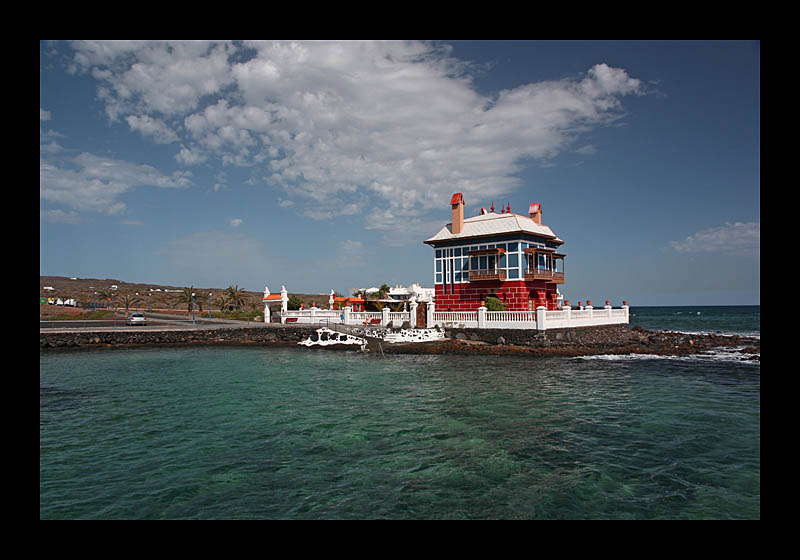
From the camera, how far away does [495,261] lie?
36812 mm

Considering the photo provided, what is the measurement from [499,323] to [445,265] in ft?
31.8

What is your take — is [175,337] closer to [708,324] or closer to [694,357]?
[694,357]

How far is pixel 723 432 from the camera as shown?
1233 centimetres

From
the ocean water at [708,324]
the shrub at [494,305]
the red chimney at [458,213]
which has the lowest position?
the ocean water at [708,324]

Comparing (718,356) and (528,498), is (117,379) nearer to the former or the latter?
(528,498)

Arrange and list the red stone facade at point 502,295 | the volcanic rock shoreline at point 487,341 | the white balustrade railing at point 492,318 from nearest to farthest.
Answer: the volcanic rock shoreline at point 487,341, the white balustrade railing at point 492,318, the red stone facade at point 502,295

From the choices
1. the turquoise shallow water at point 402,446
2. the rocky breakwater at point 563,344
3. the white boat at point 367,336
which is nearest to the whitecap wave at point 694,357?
the rocky breakwater at point 563,344

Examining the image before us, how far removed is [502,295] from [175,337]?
27277mm

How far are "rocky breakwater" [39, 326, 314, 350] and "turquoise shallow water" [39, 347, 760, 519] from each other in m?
15.4

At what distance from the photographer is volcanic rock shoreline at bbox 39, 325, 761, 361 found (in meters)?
29.4

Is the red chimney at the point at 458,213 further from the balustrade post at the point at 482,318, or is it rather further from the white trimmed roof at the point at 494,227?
the balustrade post at the point at 482,318

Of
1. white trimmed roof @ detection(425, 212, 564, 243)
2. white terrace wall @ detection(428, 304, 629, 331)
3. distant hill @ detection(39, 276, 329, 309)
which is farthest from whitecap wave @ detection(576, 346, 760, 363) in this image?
distant hill @ detection(39, 276, 329, 309)

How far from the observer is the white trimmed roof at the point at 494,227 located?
36550mm

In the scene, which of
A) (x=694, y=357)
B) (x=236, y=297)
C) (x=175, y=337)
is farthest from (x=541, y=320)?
(x=236, y=297)
